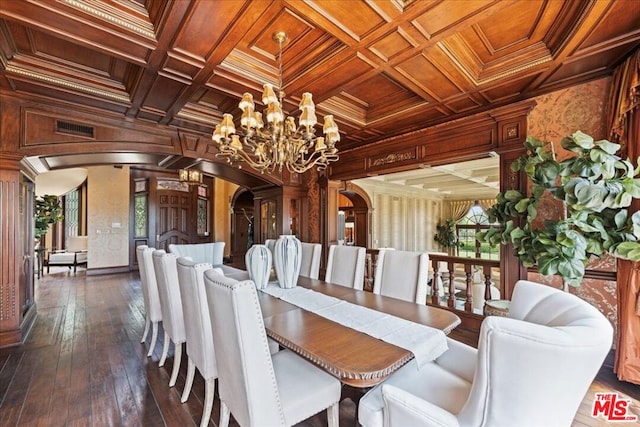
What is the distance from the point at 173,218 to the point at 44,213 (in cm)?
284

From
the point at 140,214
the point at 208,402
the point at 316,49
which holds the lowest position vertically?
the point at 208,402

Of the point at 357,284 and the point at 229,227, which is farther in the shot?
the point at 229,227

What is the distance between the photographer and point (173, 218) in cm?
865

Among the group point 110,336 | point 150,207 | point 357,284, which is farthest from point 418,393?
point 150,207

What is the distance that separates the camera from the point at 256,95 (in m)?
3.08

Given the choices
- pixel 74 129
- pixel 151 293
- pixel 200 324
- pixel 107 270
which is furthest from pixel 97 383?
pixel 107 270

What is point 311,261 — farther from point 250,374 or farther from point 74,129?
point 74,129

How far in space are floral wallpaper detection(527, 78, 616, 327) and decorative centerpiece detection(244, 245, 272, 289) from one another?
2.76 m

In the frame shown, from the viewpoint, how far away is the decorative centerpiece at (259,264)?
2609 mm

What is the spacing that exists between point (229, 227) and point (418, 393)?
917 centimetres

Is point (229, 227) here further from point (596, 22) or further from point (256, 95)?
point (596, 22)

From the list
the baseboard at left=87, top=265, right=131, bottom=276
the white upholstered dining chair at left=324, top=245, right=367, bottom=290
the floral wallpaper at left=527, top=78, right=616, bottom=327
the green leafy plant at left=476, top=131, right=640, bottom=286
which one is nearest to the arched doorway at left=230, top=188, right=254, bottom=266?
the baseboard at left=87, top=265, right=131, bottom=276

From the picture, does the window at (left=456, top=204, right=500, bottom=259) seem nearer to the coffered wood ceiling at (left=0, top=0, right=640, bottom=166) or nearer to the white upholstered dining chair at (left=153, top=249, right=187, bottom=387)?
the coffered wood ceiling at (left=0, top=0, right=640, bottom=166)

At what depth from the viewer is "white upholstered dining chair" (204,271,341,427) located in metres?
1.25
